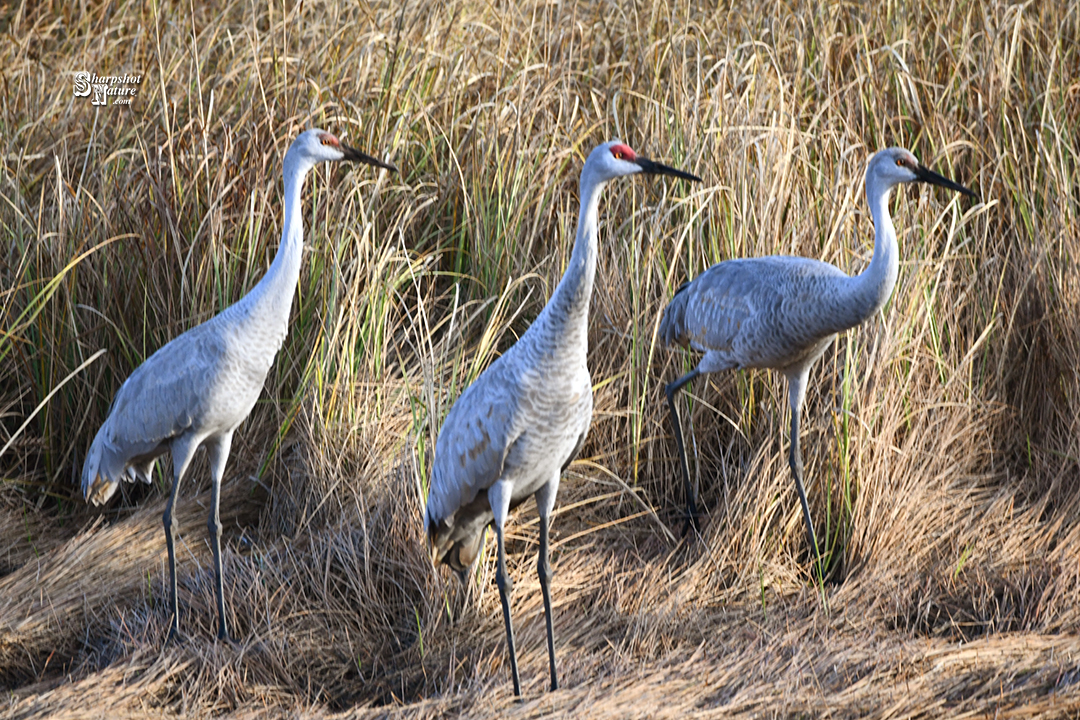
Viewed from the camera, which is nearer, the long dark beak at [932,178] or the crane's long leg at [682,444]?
the long dark beak at [932,178]

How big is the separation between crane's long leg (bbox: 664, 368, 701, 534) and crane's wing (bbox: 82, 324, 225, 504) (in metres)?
1.53

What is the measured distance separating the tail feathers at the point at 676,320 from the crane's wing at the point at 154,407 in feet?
5.19

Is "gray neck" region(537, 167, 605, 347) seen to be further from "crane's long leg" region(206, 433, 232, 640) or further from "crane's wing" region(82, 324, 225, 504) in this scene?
"crane's long leg" region(206, 433, 232, 640)

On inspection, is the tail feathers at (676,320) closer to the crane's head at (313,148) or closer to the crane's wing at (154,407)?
the crane's head at (313,148)

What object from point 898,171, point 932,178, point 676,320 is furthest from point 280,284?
point 932,178

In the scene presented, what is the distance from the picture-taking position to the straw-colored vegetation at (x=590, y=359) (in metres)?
3.29

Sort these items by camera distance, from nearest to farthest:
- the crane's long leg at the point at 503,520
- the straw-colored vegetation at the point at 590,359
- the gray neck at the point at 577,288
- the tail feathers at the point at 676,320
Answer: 1. the gray neck at the point at 577,288
2. the crane's long leg at the point at 503,520
3. the straw-colored vegetation at the point at 590,359
4. the tail feathers at the point at 676,320

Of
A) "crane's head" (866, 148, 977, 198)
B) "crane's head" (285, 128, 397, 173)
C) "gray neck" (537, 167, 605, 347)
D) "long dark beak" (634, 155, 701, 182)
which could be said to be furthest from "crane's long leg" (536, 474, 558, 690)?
"crane's head" (866, 148, 977, 198)

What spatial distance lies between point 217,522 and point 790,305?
6.25 feet

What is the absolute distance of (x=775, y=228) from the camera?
4180 millimetres

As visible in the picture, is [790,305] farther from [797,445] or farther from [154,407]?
[154,407]

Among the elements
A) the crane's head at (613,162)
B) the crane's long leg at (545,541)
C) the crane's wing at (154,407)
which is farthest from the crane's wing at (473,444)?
the crane's wing at (154,407)

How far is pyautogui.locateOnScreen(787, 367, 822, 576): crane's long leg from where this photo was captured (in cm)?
364

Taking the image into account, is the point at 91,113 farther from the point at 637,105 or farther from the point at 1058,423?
the point at 1058,423
